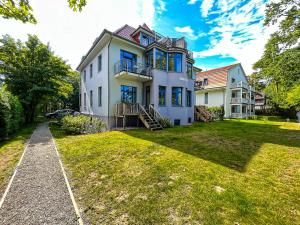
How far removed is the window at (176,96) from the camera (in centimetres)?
1481

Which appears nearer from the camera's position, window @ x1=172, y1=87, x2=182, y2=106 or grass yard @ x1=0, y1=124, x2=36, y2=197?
grass yard @ x1=0, y1=124, x2=36, y2=197

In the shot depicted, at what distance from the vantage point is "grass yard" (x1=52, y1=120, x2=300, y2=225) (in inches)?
109

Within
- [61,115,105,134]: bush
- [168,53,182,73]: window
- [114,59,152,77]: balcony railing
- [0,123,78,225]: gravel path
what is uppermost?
[168,53,182,73]: window

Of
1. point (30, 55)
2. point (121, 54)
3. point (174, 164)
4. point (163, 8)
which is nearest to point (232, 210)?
point (174, 164)

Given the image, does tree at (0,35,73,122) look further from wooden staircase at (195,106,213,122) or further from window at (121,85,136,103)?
wooden staircase at (195,106,213,122)

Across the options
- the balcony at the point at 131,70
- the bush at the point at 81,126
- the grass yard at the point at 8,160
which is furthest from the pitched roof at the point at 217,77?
the grass yard at the point at 8,160

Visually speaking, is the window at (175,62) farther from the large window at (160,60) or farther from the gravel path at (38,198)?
the gravel path at (38,198)

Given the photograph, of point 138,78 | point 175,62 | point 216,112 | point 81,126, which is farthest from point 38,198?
point 216,112

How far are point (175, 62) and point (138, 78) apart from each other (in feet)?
13.5

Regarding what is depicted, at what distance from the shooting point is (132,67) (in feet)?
44.1

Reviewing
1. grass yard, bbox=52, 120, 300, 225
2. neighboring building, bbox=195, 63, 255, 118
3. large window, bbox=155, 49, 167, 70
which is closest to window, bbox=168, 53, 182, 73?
large window, bbox=155, 49, 167, 70

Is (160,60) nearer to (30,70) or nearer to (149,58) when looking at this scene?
(149,58)

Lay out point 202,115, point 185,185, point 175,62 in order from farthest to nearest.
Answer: point 202,115, point 175,62, point 185,185

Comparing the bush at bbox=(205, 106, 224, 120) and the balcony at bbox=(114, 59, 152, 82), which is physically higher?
the balcony at bbox=(114, 59, 152, 82)
